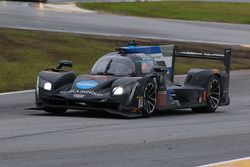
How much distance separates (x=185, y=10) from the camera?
157ft

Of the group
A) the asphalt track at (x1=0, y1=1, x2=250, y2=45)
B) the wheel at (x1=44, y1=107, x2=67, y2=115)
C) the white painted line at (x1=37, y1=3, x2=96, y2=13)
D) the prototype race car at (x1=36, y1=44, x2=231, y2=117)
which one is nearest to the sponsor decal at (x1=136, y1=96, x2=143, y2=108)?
the prototype race car at (x1=36, y1=44, x2=231, y2=117)

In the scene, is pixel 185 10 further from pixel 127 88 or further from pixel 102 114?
pixel 127 88

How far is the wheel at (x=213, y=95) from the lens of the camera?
16641 millimetres

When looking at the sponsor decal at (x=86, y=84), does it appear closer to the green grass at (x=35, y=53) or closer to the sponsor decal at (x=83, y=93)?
the sponsor decal at (x=83, y=93)

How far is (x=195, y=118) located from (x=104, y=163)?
19.9ft

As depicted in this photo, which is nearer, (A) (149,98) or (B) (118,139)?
(B) (118,139)

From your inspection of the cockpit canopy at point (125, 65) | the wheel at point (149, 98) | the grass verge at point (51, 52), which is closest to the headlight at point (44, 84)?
the cockpit canopy at point (125, 65)

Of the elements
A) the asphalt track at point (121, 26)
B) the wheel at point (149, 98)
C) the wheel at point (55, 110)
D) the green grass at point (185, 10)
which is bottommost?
the green grass at point (185, 10)

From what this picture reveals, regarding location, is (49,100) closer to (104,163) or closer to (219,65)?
(104,163)

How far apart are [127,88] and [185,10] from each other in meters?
34.0

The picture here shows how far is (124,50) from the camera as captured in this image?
1572 centimetres

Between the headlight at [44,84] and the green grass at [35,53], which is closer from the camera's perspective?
the headlight at [44,84]

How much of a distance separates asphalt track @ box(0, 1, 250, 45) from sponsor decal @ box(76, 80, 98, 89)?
17304 mm

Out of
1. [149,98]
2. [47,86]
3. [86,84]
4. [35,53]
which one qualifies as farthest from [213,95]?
[35,53]
